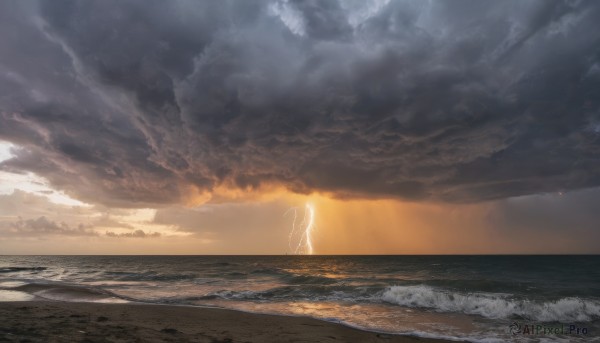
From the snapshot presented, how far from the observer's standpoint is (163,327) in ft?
47.4

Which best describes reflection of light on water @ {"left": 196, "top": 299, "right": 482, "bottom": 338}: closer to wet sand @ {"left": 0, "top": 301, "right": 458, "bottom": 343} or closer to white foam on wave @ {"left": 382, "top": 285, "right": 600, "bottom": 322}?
wet sand @ {"left": 0, "top": 301, "right": 458, "bottom": 343}

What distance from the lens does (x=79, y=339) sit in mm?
10914

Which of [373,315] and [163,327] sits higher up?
[163,327]

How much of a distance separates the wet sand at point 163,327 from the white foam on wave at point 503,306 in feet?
33.0

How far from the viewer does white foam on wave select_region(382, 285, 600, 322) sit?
825 inches

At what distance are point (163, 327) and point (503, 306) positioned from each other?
759 inches

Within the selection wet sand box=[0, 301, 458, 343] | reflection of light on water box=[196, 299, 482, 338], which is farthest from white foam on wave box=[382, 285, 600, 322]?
wet sand box=[0, 301, 458, 343]

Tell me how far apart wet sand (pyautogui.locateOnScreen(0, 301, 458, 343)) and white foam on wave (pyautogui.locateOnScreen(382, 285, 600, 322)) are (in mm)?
10047

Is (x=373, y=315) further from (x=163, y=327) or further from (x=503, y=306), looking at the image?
(x=163, y=327)

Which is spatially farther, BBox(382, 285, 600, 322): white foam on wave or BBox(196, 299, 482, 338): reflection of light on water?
BBox(382, 285, 600, 322): white foam on wave

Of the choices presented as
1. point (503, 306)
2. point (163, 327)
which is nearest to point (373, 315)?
point (503, 306)

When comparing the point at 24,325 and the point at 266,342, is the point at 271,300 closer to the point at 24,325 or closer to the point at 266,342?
the point at 266,342

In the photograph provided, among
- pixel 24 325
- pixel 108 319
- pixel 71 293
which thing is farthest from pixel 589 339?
pixel 71 293

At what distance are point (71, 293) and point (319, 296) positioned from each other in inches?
728
